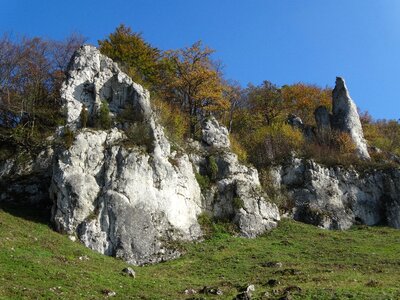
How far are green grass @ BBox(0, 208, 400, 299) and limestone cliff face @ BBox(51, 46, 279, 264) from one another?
158cm

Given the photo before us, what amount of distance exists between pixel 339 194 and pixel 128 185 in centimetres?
2380

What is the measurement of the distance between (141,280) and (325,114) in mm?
42018

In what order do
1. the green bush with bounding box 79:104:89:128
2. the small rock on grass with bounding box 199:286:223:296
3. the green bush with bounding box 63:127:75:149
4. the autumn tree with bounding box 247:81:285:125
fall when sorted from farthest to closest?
the autumn tree with bounding box 247:81:285:125 < the green bush with bounding box 79:104:89:128 < the green bush with bounding box 63:127:75:149 < the small rock on grass with bounding box 199:286:223:296

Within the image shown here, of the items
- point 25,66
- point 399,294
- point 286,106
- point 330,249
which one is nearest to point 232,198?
point 330,249

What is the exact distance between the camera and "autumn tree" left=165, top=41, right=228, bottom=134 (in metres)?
52.6

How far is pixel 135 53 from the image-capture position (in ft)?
181

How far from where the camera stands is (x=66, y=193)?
3153 cm

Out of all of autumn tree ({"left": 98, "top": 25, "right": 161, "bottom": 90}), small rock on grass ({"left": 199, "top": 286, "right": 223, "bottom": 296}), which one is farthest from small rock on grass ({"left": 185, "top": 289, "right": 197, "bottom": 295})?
autumn tree ({"left": 98, "top": 25, "right": 161, "bottom": 90})

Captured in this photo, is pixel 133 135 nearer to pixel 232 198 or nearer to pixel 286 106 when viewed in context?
pixel 232 198

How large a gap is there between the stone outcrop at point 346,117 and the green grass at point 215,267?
18.6 m

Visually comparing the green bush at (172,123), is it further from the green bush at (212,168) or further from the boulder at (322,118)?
the boulder at (322,118)

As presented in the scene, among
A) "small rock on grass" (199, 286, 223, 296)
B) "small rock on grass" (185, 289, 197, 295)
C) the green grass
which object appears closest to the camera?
the green grass

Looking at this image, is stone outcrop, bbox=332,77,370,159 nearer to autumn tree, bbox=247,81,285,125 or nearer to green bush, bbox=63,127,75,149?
autumn tree, bbox=247,81,285,125

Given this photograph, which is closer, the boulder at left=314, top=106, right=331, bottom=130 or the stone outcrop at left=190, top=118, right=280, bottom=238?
the stone outcrop at left=190, top=118, right=280, bottom=238
